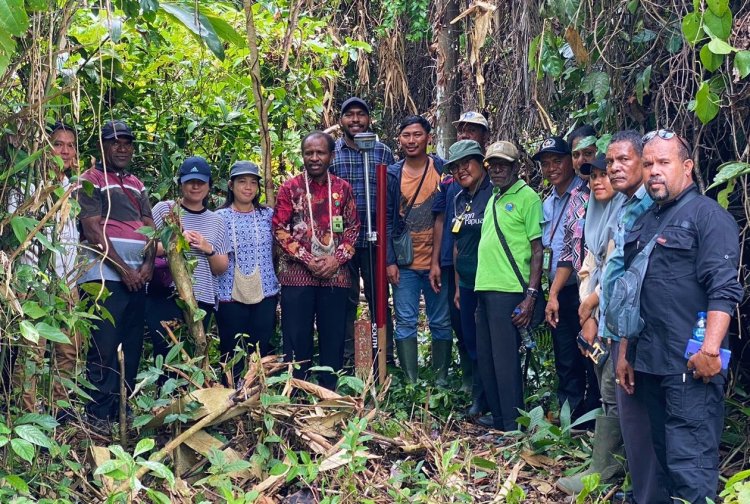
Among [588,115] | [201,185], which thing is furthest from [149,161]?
[588,115]

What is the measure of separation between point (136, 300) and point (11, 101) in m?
1.87

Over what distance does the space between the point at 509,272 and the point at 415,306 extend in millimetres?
1143

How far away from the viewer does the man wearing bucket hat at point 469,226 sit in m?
6.28

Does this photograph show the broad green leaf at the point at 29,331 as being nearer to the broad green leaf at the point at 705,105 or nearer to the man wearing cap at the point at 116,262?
the man wearing cap at the point at 116,262

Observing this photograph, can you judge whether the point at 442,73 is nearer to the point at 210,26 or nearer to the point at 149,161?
the point at 149,161

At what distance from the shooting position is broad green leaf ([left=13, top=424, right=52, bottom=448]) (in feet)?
12.0

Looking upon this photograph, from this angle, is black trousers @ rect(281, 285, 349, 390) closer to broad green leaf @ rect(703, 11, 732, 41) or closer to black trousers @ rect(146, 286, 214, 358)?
black trousers @ rect(146, 286, 214, 358)

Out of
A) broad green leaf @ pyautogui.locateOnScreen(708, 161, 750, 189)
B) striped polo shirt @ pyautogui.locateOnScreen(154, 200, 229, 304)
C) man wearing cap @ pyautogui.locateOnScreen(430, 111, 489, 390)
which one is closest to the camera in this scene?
broad green leaf @ pyautogui.locateOnScreen(708, 161, 750, 189)

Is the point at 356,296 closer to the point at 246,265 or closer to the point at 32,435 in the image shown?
the point at 246,265

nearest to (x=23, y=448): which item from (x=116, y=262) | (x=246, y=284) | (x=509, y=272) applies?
(x=116, y=262)

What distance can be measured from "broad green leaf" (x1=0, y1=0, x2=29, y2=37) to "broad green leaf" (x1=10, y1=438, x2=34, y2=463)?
1.60 meters

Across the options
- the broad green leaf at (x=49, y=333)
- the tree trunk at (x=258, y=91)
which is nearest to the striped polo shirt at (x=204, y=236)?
the tree trunk at (x=258, y=91)

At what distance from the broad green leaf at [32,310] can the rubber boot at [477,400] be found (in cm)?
336

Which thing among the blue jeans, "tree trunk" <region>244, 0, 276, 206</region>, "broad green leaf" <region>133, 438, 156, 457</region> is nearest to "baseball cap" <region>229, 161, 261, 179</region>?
"tree trunk" <region>244, 0, 276, 206</region>
